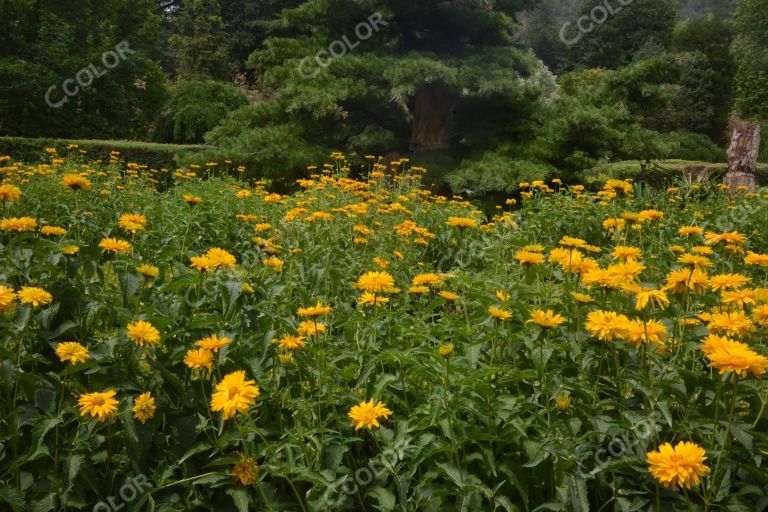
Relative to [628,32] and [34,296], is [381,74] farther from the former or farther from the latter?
[628,32]

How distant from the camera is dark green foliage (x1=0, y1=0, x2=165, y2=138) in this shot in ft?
39.0

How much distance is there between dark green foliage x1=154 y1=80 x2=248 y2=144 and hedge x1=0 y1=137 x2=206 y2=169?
3782 millimetres

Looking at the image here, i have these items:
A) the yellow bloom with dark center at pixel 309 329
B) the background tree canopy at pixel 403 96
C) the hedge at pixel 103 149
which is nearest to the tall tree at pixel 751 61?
the background tree canopy at pixel 403 96

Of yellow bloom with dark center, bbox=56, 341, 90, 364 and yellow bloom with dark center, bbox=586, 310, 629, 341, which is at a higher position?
yellow bloom with dark center, bbox=586, 310, 629, 341

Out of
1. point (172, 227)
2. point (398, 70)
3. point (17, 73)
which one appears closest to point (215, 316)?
point (172, 227)

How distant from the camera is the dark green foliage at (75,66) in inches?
468

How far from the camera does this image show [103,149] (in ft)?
33.4

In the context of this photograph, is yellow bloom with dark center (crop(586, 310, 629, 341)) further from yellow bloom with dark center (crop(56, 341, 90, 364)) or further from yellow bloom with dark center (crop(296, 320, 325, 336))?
yellow bloom with dark center (crop(56, 341, 90, 364))

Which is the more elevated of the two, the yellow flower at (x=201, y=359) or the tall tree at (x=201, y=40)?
the tall tree at (x=201, y=40)

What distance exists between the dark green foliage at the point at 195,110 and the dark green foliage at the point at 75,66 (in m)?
0.88

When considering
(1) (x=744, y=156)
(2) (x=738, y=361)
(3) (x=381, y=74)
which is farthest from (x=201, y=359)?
(3) (x=381, y=74)

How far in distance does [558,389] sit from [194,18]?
2017cm

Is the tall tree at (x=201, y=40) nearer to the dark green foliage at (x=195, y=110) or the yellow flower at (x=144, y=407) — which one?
the dark green foliage at (x=195, y=110)

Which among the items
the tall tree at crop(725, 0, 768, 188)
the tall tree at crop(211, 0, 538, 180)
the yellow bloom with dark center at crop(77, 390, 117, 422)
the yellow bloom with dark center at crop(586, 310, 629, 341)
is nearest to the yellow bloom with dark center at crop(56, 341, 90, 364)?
the yellow bloom with dark center at crop(77, 390, 117, 422)
